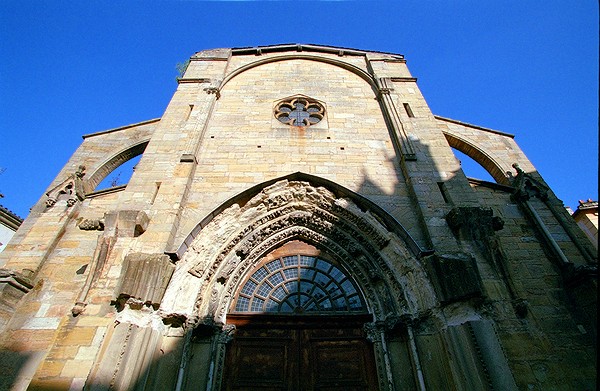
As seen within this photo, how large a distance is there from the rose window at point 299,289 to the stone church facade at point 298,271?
3 cm

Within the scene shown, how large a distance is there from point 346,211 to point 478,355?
9.59 feet

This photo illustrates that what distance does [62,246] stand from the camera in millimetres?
6289

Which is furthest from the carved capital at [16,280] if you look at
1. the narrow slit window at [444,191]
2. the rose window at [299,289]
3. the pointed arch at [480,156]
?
the pointed arch at [480,156]

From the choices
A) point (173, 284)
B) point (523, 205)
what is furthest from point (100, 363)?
point (523, 205)

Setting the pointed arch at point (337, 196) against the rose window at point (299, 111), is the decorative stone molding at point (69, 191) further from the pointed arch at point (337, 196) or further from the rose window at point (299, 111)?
the rose window at point (299, 111)

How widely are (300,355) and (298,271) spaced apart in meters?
1.44

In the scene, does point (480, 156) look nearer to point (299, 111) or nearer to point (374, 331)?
point (299, 111)

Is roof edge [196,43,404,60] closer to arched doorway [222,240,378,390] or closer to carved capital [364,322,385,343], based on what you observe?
arched doorway [222,240,378,390]

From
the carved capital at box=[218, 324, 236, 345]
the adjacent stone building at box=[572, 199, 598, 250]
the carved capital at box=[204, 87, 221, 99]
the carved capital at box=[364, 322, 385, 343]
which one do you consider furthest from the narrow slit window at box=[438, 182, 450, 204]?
the adjacent stone building at box=[572, 199, 598, 250]

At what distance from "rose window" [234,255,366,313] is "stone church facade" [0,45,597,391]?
26mm

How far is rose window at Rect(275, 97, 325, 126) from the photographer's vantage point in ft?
28.0

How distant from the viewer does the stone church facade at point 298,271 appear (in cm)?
443

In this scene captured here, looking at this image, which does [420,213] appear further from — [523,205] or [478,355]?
[523,205]

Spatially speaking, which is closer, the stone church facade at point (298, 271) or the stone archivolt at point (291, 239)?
the stone church facade at point (298, 271)
